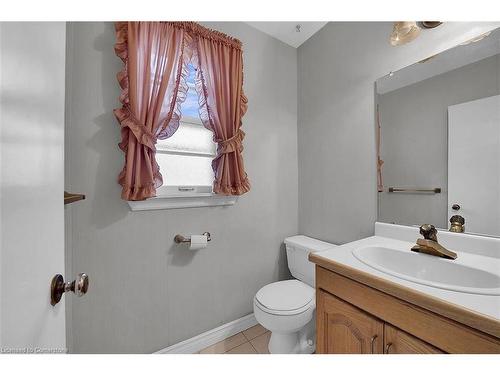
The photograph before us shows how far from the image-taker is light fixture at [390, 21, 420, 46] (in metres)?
1.07

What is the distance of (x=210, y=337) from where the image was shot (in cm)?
141

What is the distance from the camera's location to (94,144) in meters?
1.07

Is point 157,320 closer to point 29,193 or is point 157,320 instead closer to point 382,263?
point 29,193

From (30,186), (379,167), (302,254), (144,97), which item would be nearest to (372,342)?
(302,254)

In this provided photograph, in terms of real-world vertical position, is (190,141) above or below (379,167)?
above

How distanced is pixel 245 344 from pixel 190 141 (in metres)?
1.48

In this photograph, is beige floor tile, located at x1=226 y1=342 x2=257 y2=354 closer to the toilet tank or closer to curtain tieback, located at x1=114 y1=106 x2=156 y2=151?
the toilet tank

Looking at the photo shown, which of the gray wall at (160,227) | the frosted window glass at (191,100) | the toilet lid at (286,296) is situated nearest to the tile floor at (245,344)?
the gray wall at (160,227)

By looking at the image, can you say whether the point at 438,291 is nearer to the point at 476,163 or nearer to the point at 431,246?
the point at 431,246

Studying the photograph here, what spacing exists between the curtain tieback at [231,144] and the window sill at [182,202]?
0.32m

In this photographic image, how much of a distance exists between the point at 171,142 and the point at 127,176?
14.6 inches

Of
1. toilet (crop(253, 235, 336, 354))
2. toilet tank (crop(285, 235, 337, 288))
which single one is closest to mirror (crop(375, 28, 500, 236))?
toilet tank (crop(285, 235, 337, 288))

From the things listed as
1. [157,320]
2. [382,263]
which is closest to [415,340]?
[382,263]

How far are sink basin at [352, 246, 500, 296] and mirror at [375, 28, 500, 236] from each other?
0.86 ft
